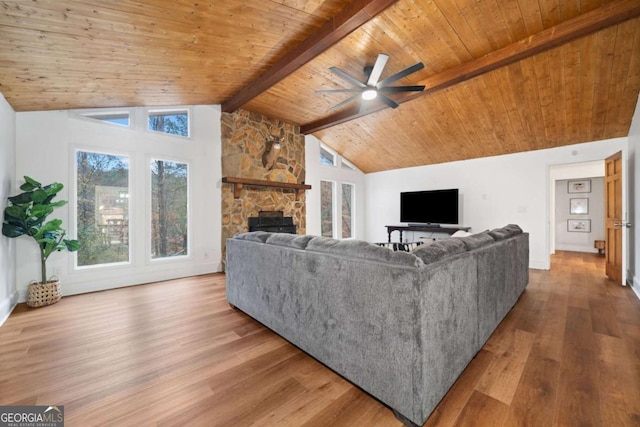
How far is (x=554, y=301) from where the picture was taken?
3203 millimetres

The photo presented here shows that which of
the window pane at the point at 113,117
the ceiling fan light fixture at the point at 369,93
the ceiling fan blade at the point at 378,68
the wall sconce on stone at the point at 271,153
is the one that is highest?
the ceiling fan blade at the point at 378,68

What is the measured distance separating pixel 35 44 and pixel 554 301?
6.01 meters

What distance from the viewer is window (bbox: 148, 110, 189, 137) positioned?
4387 millimetres

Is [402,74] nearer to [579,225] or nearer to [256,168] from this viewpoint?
[256,168]

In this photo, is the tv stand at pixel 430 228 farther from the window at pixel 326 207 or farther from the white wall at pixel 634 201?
the white wall at pixel 634 201

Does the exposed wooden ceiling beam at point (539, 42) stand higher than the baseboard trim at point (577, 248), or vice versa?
the exposed wooden ceiling beam at point (539, 42)

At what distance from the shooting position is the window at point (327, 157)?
704cm

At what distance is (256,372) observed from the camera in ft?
5.94

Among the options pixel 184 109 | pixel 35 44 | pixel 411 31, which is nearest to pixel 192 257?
pixel 184 109

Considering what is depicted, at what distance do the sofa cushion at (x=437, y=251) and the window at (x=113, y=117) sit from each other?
15.5 feet

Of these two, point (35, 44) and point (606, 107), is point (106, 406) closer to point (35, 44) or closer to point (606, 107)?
point (35, 44)

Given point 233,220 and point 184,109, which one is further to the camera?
point 233,220

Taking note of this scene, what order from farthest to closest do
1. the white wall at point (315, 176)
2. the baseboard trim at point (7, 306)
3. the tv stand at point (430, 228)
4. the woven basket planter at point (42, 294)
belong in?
the white wall at point (315, 176), the tv stand at point (430, 228), the woven basket planter at point (42, 294), the baseboard trim at point (7, 306)

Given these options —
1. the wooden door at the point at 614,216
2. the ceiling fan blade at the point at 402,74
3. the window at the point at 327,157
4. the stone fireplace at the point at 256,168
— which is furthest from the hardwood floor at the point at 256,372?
the window at the point at 327,157
